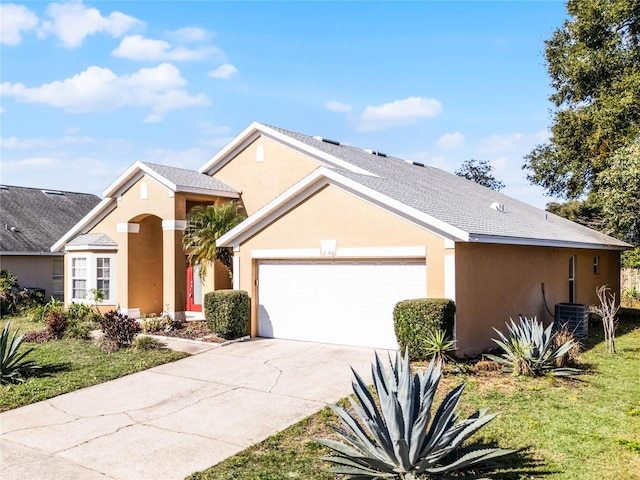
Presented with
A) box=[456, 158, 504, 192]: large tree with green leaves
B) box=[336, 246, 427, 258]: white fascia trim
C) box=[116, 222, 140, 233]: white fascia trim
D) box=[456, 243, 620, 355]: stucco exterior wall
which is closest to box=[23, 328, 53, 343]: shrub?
box=[116, 222, 140, 233]: white fascia trim

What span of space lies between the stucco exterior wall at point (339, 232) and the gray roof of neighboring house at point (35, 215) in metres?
15.2

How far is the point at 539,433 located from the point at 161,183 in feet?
46.6

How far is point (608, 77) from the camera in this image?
24.3 meters

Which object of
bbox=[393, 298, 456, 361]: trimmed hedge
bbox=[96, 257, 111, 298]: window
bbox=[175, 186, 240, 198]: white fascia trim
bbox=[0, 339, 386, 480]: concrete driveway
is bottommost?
bbox=[0, 339, 386, 480]: concrete driveway

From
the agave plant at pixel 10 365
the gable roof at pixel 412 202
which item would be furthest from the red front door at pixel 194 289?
the agave plant at pixel 10 365

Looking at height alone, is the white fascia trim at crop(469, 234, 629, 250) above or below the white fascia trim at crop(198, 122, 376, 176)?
below

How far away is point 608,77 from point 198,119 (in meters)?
18.7

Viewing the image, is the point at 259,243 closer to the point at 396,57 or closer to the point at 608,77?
the point at 396,57

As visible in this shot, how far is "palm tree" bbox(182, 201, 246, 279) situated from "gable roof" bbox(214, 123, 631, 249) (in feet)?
5.74

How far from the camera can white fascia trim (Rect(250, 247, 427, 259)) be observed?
480 inches

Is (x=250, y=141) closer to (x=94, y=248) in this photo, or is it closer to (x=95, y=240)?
(x=95, y=240)

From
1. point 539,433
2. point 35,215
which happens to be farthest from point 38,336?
point 35,215

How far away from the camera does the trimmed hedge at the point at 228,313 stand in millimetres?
14117

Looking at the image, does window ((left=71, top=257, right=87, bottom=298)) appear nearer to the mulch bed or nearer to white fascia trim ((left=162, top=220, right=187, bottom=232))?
white fascia trim ((left=162, top=220, right=187, bottom=232))
